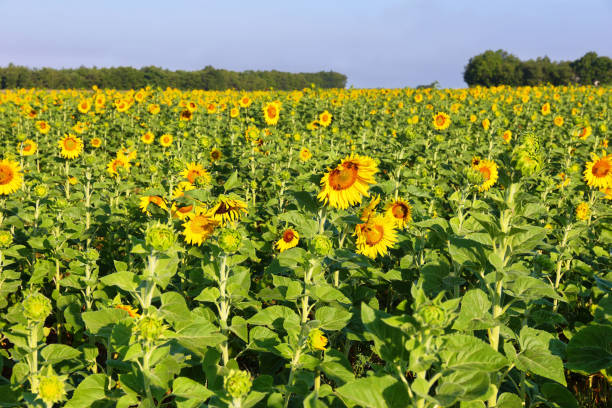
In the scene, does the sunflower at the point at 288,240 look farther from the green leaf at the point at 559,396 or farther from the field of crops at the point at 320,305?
the green leaf at the point at 559,396

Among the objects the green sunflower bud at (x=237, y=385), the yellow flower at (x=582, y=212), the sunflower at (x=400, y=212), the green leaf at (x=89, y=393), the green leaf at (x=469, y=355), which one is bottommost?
the green leaf at (x=89, y=393)

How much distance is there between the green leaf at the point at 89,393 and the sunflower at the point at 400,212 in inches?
124

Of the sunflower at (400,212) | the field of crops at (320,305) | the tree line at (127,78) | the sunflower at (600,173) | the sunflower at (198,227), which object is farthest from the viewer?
the tree line at (127,78)

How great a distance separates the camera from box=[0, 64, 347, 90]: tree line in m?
36.0

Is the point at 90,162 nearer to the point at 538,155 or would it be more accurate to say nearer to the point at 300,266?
the point at 300,266

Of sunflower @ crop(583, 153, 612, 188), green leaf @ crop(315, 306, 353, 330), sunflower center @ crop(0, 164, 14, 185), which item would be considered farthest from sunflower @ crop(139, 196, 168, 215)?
sunflower @ crop(583, 153, 612, 188)

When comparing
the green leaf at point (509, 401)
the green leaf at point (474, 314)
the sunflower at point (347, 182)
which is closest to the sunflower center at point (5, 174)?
the sunflower at point (347, 182)

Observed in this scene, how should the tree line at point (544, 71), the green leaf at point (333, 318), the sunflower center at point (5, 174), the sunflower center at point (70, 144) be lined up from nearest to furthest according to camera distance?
the green leaf at point (333, 318), the sunflower center at point (5, 174), the sunflower center at point (70, 144), the tree line at point (544, 71)

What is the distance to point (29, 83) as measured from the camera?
36.1 m

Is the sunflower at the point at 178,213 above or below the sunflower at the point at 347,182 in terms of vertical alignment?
below

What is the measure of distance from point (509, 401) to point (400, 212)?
2.60 m

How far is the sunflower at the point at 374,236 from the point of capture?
3822 millimetres

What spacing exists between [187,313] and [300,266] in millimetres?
1164

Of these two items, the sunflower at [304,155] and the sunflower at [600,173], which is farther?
the sunflower at [304,155]
